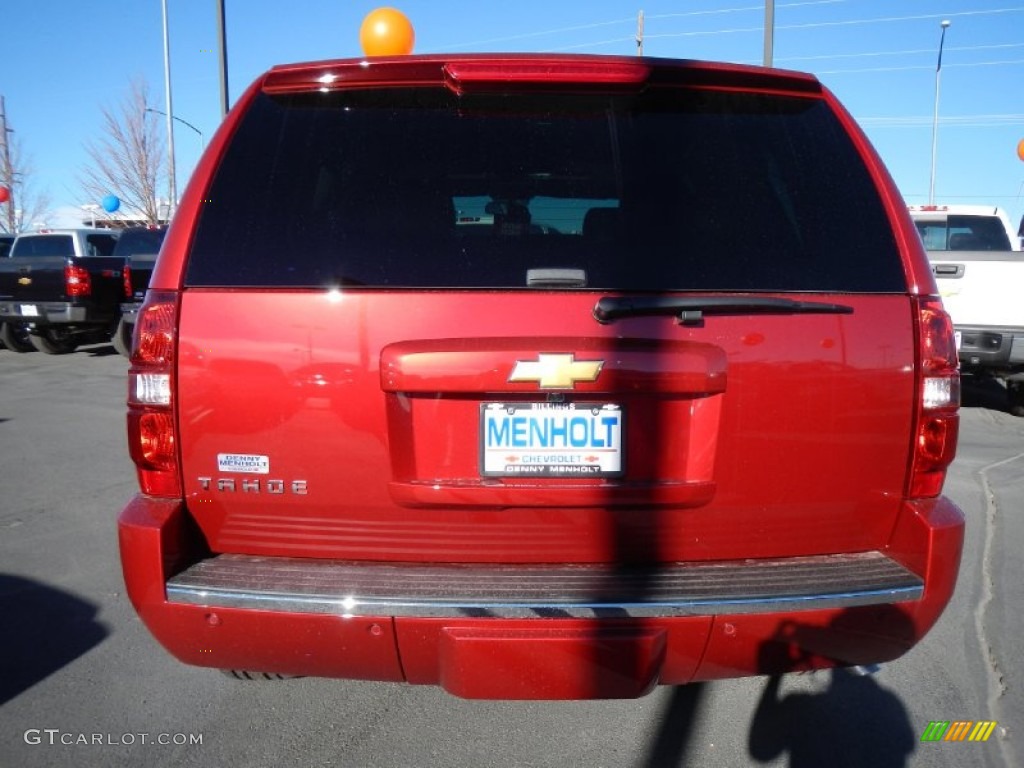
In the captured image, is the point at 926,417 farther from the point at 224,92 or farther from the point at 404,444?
the point at 224,92

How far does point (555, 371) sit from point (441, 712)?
1.52m

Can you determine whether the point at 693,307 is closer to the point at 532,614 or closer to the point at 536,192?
the point at 536,192

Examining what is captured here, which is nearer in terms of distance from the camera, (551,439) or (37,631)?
(551,439)

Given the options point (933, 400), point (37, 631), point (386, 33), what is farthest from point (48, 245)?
point (933, 400)

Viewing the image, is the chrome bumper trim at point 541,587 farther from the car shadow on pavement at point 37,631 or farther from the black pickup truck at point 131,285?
the black pickup truck at point 131,285

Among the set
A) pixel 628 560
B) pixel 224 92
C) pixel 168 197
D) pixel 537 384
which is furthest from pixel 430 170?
pixel 168 197

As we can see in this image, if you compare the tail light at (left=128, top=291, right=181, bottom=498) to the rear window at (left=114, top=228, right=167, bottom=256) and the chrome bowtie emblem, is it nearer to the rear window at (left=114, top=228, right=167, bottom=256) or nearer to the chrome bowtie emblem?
the chrome bowtie emblem

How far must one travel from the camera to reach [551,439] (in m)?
2.17

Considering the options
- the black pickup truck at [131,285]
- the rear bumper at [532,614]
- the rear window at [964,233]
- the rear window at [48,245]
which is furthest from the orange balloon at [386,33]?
the rear window at [48,245]

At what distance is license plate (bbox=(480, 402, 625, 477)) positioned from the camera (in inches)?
85.2

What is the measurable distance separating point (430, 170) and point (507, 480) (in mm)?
921

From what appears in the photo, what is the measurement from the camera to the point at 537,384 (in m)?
2.11

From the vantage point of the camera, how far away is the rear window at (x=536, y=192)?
2.21 meters

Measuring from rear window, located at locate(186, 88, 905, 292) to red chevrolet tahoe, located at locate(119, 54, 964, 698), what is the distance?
0.01 metres
